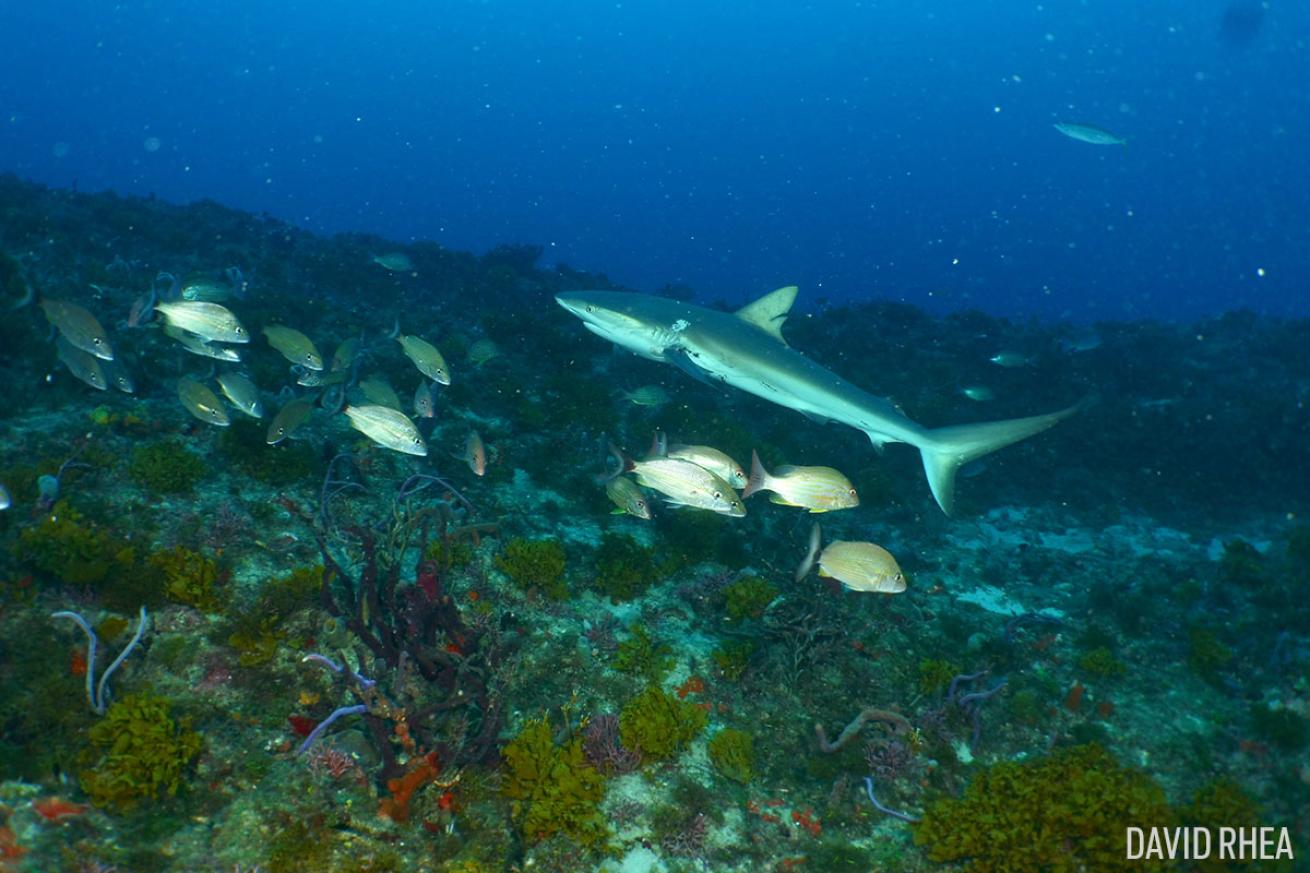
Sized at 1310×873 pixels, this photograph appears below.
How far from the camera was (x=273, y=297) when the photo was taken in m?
13.1

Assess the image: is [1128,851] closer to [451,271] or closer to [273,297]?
[273,297]

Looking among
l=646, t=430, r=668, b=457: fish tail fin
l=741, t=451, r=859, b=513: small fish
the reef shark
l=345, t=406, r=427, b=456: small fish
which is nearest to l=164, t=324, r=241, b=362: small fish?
l=345, t=406, r=427, b=456: small fish

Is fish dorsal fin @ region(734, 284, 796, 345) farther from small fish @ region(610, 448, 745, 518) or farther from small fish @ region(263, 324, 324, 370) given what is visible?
small fish @ region(263, 324, 324, 370)

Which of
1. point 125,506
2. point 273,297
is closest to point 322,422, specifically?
point 125,506

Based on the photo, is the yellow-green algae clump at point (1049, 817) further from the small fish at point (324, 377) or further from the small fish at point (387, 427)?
the small fish at point (324, 377)

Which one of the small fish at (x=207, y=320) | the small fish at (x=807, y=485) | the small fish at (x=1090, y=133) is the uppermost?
the small fish at (x=207, y=320)

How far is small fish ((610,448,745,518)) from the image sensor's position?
5.31m

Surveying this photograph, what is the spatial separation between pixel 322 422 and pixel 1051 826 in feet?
31.8

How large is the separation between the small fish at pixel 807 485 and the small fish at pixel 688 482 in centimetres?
29

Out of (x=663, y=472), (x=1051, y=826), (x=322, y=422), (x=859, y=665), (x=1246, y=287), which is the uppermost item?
(x=663, y=472)

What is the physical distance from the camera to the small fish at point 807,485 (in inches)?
221

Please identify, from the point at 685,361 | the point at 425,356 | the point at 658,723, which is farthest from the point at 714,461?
the point at 425,356

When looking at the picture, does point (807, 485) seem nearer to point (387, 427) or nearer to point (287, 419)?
point (387, 427)

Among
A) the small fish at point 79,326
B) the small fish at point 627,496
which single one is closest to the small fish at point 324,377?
the small fish at point 79,326
